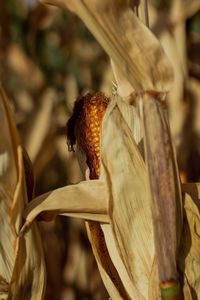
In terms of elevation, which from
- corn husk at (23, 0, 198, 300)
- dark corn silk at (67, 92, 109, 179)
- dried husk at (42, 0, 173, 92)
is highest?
dried husk at (42, 0, 173, 92)

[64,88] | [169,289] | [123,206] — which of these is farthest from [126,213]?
[64,88]

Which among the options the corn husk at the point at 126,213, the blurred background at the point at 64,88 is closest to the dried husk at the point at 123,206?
the corn husk at the point at 126,213

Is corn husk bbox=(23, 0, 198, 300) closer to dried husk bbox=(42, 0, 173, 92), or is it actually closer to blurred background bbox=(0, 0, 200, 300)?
dried husk bbox=(42, 0, 173, 92)

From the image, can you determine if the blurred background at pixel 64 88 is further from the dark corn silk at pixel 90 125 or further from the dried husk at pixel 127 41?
the dried husk at pixel 127 41

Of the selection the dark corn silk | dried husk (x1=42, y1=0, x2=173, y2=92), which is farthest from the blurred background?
dried husk (x1=42, y1=0, x2=173, y2=92)

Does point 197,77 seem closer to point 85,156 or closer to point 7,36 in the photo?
point 7,36

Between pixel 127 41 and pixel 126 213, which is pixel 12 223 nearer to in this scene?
pixel 126 213
